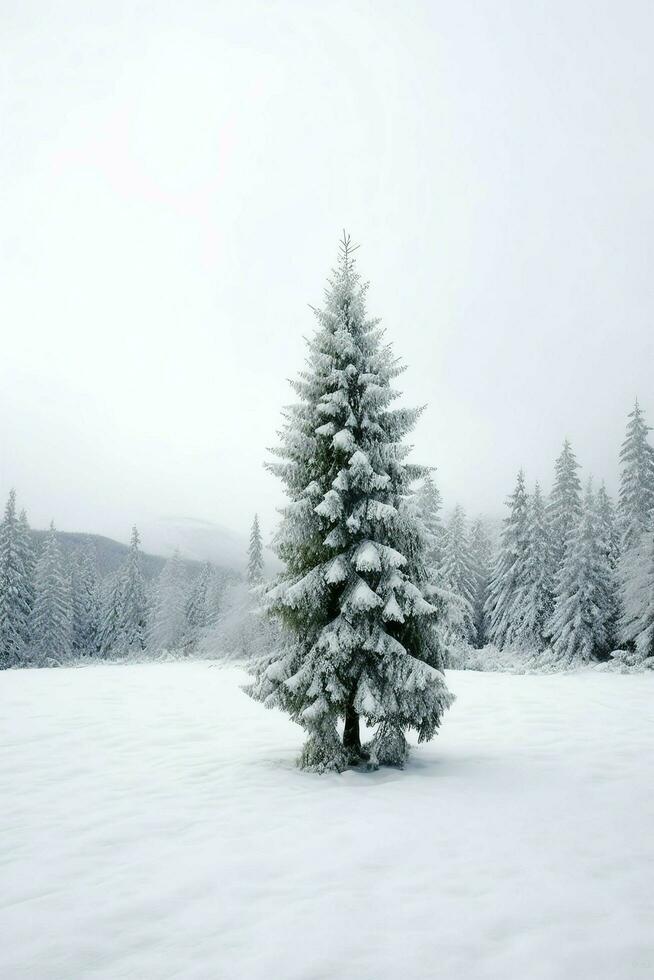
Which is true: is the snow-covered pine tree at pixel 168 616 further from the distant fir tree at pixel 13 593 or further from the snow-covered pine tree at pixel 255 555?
the distant fir tree at pixel 13 593

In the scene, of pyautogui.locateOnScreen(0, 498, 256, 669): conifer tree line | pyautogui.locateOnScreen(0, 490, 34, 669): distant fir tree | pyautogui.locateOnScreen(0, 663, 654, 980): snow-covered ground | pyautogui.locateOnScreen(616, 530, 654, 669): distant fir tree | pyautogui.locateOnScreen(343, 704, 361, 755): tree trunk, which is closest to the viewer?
pyautogui.locateOnScreen(0, 663, 654, 980): snow-covered ground

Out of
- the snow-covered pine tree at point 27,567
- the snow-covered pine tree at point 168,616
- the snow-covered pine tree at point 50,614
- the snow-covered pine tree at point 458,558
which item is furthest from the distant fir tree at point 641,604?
the snow-covered pine tree at point 168,616

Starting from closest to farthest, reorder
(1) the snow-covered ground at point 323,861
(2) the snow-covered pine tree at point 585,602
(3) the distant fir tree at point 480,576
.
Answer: (1) the snow-covered ground at point 323,861 → (2) the snow-covered pine tree at point 585,602 → (3) the distant fir tree at point 480,576

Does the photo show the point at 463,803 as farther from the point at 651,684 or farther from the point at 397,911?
the point at 651,684

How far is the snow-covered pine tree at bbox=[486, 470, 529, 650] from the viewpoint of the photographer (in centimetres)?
3828

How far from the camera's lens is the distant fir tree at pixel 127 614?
201 ft

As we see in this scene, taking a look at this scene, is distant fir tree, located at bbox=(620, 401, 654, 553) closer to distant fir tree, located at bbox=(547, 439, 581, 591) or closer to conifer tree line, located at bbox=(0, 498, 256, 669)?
distant fir tree, located at bbox=(547, 439, 581, 591)

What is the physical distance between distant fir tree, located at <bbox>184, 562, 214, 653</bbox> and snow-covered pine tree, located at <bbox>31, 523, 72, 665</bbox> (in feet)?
39.6

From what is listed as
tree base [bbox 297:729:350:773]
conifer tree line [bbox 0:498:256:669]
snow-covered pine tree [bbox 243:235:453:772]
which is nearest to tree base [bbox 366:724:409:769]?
snow-covered pine tree [bbox 243:235:453:772]

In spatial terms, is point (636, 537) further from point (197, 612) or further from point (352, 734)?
point (197, 612)

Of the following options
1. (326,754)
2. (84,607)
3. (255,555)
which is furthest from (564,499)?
(84,607)

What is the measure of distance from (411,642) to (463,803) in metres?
2.63

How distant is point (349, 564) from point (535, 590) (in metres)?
31.3

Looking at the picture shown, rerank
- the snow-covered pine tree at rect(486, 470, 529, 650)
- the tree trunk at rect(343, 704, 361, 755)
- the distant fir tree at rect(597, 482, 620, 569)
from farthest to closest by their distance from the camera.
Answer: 1. the snow-covered pine tree at rect(486, 470, 529, 650)
2. the distant fir tree at rect(597, 482, 620, 569)
3. the tree trunk at rect(343, 704, 361, 755)
